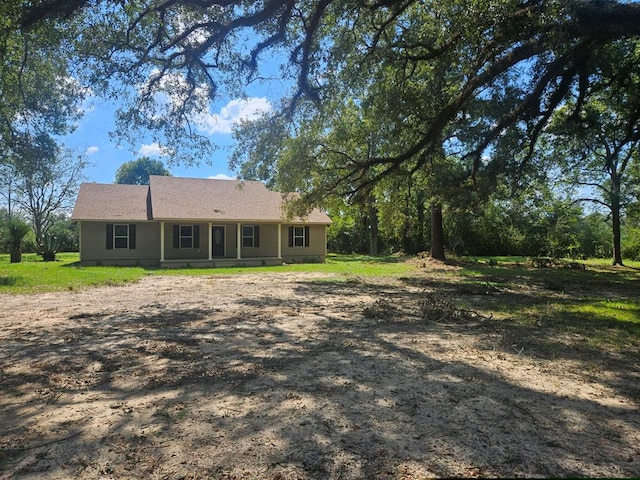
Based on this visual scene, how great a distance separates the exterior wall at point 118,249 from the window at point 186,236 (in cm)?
85

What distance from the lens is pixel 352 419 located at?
9.86ft

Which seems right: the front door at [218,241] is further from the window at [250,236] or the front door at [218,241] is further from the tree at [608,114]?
the tree at [608,114]

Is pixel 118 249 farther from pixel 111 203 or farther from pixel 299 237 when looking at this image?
pixel 299 237

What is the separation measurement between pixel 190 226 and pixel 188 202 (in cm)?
123

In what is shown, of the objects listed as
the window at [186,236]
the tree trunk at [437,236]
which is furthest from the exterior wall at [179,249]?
the tree trunk at [437,236]

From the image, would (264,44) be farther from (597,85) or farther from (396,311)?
(597,85)

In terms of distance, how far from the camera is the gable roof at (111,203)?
18797mm

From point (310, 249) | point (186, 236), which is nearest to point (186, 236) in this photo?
point (186, 236)

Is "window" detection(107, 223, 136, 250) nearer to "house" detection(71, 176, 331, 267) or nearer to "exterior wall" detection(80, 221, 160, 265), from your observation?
"house" detection(71, 176, 331, 267)

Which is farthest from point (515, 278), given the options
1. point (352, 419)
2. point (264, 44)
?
point (352, 419)

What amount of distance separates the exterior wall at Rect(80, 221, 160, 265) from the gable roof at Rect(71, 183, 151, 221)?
1.37 feet

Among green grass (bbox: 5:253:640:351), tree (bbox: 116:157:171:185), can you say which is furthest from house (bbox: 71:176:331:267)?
tree (bbox: 116:157:171:185)

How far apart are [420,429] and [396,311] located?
4.94 metres

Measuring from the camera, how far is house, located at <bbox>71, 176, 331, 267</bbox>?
62.0 feet
